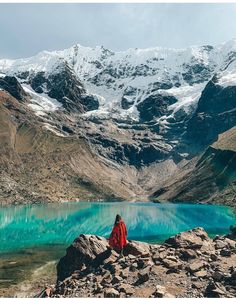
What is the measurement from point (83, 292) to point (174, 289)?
7.73m

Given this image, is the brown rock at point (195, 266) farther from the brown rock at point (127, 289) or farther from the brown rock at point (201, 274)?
the brown rock at point (127, 289)

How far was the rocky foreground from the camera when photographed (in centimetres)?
3216

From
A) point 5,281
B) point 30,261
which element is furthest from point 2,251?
point 5,281

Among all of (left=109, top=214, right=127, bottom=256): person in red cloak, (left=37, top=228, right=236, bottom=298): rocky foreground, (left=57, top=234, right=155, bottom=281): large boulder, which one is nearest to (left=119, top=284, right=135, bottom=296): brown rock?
(left=37, top=228, right=236, bottom=298): rocky foreground

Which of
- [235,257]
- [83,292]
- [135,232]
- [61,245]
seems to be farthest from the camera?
[135,232]

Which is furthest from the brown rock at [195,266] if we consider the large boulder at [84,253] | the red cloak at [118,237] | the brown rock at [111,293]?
the red cloak at [118,237]

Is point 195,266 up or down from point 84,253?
up

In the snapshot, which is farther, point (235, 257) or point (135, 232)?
point (135, 232)

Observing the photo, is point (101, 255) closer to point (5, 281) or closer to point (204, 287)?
point (204, 287)

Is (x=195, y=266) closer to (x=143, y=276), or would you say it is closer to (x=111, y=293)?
(x=143, y=276)

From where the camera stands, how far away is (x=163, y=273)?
35.6m

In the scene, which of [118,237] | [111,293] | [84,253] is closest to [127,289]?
[111,293]

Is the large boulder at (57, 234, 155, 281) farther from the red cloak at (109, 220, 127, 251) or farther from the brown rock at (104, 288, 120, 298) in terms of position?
the brown rock at (104, 288, 120, 298)

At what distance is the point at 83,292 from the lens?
119ft
